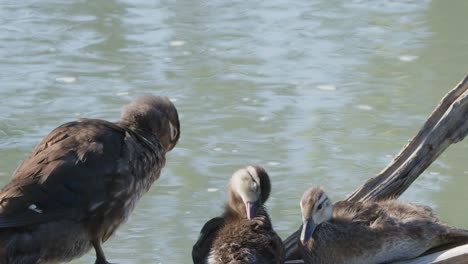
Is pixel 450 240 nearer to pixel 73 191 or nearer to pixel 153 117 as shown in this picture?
pixel 153 117

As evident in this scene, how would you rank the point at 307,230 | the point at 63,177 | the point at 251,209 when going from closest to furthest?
the point at 63,177
the point at 307,230
the point at 251,209

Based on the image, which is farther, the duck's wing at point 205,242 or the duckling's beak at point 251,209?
the duckling's beak at point 251,209

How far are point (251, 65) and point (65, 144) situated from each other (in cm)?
478

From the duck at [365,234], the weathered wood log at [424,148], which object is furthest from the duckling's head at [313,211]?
the weathered wood log at [424,148]

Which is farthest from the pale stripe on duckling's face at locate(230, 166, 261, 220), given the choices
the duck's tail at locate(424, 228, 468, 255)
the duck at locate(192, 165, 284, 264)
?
the duck's tail at locate(424, 228, 468, 255)

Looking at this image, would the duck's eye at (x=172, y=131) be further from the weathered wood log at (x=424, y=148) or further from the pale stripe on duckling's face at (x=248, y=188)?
the weathered wood log at (x=424, y=148)

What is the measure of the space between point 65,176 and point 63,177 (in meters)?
0.01

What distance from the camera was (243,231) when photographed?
601 cm

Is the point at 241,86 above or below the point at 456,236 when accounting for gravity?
below

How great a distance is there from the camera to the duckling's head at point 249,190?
244 inches

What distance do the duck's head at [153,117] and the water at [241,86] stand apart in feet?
2.89

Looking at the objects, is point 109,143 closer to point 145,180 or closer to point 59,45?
point 145,180

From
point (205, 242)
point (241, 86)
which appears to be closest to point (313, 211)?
point (205, 242)

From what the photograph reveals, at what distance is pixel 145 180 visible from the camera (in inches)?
256
